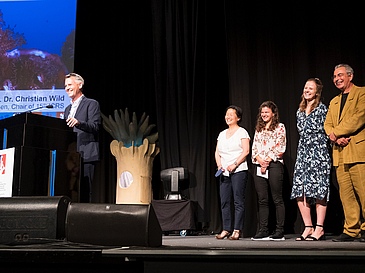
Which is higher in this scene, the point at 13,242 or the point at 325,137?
the point at 325,137

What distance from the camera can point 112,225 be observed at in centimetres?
145

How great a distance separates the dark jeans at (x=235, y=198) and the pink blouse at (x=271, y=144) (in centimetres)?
26

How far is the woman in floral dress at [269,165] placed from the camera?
130 inches

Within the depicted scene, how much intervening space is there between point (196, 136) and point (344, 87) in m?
1.85

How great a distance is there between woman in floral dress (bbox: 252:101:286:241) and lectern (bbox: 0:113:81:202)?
1.87 meters

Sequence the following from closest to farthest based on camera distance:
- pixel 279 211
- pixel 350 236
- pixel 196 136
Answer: pixel 350 236 < pixel 279 211 < pixel 196 136

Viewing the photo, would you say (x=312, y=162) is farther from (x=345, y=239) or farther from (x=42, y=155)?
(x=42, y=155)

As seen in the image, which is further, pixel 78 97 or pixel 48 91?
pixel 48 91

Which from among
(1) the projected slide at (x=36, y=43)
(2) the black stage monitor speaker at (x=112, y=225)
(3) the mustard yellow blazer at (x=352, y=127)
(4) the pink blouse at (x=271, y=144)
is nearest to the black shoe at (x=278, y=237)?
(4) the pink blouse at (x=271, y=144)

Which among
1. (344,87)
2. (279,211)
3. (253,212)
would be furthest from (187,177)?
(344,87)

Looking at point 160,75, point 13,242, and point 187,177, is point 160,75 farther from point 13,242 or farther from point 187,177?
point 13,242

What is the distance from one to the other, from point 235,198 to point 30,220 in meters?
2.24

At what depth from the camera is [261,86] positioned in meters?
4.11

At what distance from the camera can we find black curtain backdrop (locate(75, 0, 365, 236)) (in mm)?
3959
